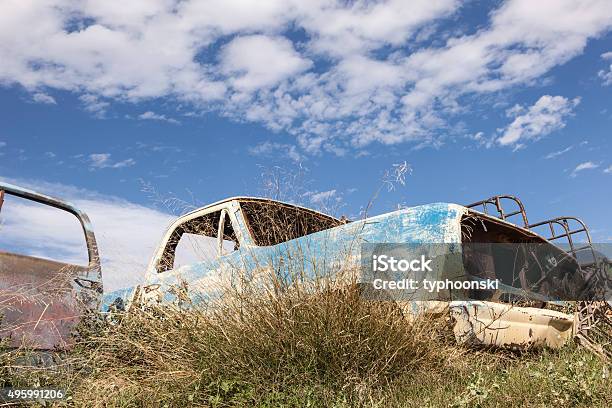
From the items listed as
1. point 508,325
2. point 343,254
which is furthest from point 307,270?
point 508,325

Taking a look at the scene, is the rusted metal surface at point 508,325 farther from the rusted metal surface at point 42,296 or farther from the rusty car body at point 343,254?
the rusted metal surface at point 42,296

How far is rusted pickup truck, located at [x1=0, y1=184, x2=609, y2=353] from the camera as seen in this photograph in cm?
404

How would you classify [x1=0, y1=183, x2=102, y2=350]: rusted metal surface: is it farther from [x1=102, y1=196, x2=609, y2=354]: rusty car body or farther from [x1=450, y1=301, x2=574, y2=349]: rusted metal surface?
[x1=450, y1=301, x2=574, y2=349]: rusted metal surface

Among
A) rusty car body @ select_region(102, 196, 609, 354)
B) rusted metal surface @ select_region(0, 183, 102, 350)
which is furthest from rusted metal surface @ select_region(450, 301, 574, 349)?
rusted metal surface @ select_region(0, 183, 102, 350)

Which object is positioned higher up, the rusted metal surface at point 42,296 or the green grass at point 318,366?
the rusted metal surface at point 42,296

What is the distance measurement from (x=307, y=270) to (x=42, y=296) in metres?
2.00

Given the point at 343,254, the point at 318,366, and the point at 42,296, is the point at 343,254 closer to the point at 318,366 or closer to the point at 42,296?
the point at 318,366

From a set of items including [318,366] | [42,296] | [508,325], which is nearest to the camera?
[318,366]

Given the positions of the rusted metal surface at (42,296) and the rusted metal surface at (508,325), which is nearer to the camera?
the rusted metal surface at (508,325)

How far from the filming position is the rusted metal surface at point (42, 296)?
4148 mm

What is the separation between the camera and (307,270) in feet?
13.9

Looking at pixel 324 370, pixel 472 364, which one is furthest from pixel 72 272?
pixel 472 364

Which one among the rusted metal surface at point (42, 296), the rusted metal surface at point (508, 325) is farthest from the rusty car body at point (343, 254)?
the rusted metal surface at point (42, 296)

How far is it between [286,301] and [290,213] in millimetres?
1713
